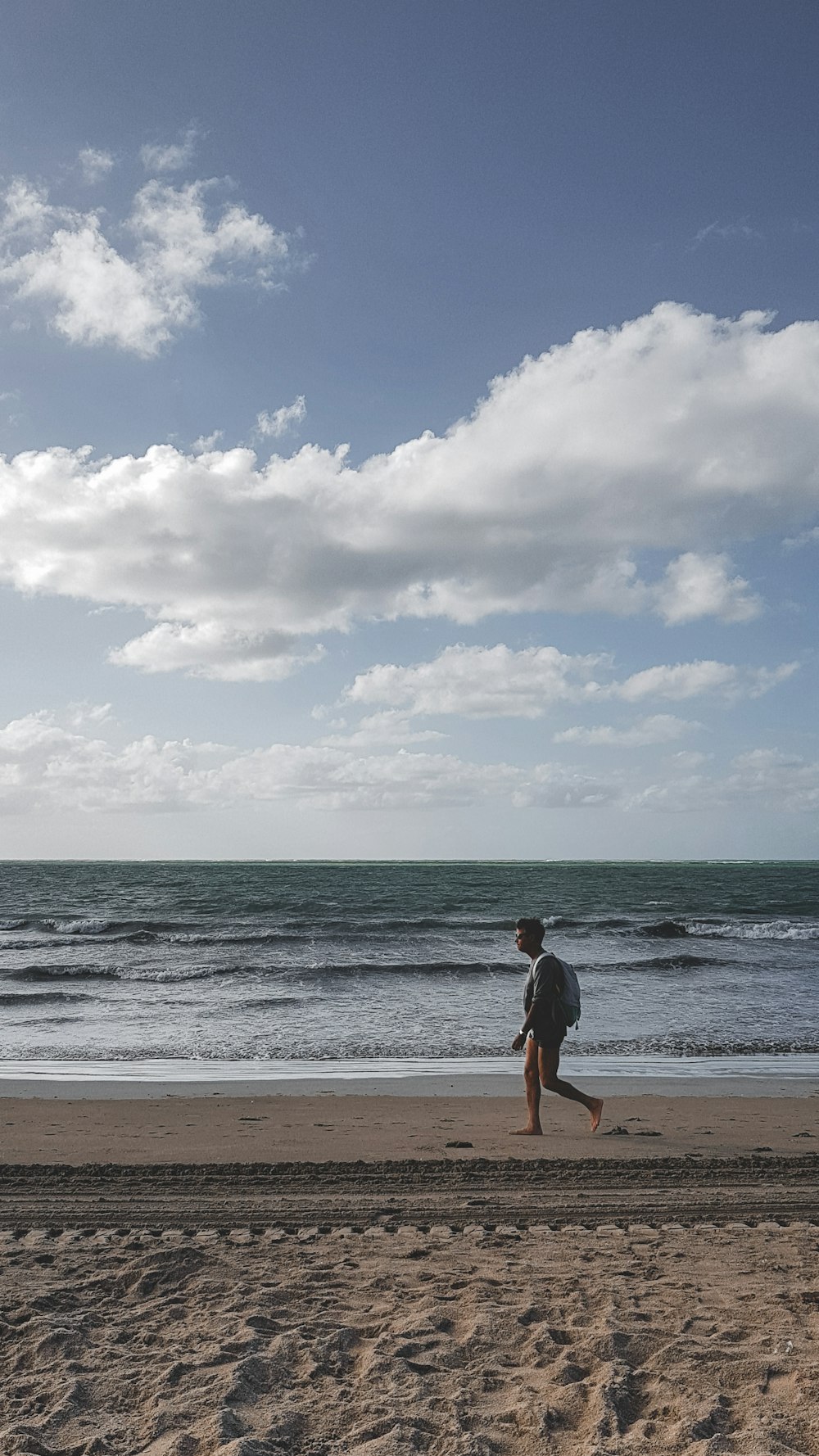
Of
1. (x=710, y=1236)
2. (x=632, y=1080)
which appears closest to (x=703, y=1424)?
(x=710, y=1236)

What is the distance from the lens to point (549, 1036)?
24.4 feet

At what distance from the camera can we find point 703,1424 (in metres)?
3.23

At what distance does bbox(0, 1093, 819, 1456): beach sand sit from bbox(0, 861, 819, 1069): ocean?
5.71m

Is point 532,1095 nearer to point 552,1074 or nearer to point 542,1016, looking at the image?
point 552,1074

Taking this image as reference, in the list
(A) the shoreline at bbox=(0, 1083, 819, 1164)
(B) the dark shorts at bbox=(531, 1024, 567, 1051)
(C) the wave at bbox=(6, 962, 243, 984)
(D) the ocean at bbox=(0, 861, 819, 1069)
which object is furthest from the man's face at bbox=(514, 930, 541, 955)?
(C) the wave at bbox=(6, 962, 243, 984)

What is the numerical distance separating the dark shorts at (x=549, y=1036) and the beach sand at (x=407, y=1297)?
0.78 m

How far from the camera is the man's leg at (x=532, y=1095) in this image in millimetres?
7645

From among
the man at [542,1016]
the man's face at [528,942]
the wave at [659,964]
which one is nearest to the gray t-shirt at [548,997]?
the man at [542,1016]

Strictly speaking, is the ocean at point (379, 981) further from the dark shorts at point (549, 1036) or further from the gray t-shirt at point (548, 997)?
the gray t-shirt at point (548, 997)

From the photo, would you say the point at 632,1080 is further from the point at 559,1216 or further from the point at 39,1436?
the point at 39,1436

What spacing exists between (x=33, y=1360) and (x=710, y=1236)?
11.8 feet

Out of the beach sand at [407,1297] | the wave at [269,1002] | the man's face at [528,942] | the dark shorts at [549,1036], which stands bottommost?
the wave at [269,1002]

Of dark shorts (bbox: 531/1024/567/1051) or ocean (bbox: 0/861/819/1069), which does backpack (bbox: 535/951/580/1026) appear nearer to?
dark shorts (bbox: 531/1024/567/1051)

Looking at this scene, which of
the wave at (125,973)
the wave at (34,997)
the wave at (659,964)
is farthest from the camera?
the wave at (659,964)
